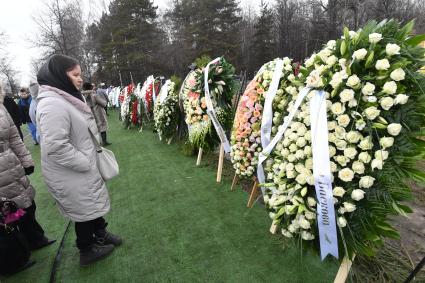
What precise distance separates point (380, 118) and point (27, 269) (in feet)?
11.1

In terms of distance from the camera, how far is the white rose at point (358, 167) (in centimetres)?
176

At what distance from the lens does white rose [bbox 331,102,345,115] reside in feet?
6.03

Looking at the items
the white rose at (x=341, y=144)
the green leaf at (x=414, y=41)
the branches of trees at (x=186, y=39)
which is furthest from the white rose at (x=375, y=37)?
the branches of trees at (x=186, y=39)

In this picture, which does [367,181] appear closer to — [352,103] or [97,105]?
[352,103]

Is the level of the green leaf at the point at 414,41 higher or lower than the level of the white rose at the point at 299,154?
higher

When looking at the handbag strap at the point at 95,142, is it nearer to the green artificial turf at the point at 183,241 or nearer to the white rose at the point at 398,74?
the green artificial turf at the point at 183,241

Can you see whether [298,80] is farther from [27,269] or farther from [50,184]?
[27,269]

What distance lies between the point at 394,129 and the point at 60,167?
242cm

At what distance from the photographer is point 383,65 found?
1724 mm

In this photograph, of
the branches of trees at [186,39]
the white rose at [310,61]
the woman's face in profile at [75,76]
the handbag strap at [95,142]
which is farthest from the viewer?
the branches of trees at [186,39]

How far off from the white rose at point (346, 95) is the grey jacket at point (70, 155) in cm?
198

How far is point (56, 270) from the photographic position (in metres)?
2.86

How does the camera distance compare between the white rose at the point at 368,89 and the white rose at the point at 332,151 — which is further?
the white rose at the point at 332,151

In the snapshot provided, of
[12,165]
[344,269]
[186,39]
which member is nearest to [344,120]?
[344,269]
